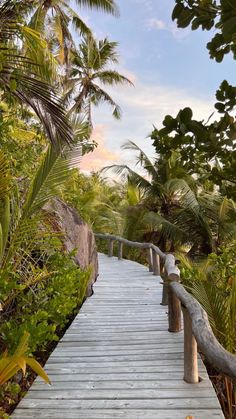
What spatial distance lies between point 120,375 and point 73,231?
11.6ft

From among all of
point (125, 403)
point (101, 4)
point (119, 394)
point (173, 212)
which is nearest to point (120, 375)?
point (119, 394)

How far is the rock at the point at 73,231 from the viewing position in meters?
5.98

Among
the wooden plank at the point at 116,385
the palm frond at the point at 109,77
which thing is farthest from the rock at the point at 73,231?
the palm frond at the point at 109,77

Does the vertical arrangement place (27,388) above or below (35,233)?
below

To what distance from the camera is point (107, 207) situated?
1473 cm

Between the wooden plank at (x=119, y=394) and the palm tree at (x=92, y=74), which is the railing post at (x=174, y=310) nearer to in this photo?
the wooden plank at (x=119, y=394)

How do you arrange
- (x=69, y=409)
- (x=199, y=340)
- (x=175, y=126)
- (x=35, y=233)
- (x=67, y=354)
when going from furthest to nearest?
(x=35, y=233), (x=67, y=354), (x=69, y=409), (x=199, y=340), (x=175, y=126)

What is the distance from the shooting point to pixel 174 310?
4207mm

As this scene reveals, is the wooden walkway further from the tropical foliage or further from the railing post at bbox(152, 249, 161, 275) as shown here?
the railing post at bbox(152, 249, 161, 275)

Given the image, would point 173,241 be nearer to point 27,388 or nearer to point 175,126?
point 27,388

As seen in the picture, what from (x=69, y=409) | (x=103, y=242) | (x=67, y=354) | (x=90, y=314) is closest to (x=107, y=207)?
(x=103, y=242)

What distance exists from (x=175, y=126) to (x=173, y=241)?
498 inches

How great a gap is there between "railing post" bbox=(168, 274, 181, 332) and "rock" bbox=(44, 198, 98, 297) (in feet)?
6.84

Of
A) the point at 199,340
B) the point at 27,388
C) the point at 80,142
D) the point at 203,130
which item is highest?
the point at 80,142
